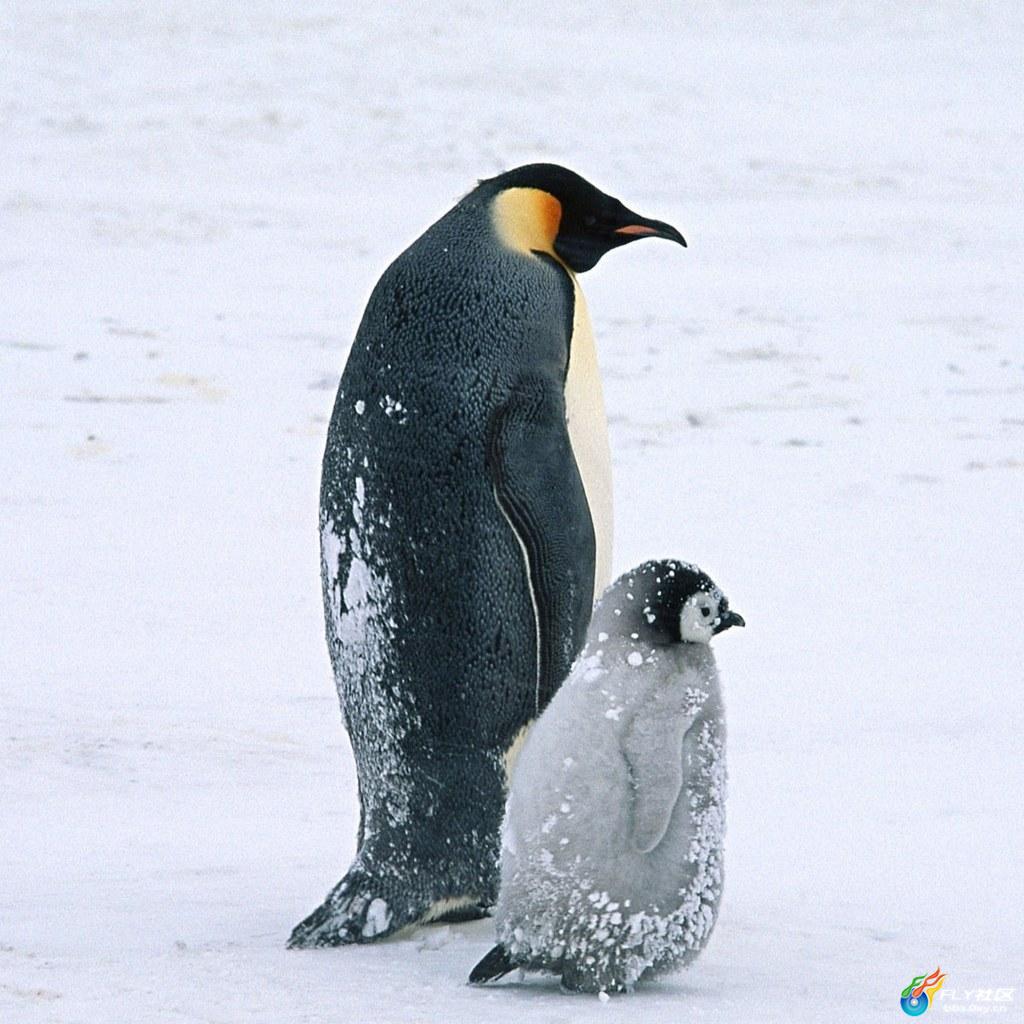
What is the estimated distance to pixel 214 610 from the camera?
20.1 ft

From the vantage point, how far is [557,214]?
3.67 m

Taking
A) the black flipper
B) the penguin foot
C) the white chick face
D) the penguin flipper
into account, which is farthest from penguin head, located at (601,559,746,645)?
the penguin foot

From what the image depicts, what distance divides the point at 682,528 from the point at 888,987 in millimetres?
4551

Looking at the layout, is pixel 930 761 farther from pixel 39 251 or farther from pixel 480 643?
pixel 39 251

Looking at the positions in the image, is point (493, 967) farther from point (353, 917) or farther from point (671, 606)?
point (671, 606)

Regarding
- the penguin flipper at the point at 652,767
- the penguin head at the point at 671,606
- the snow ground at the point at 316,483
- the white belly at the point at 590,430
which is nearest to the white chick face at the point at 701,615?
the penguin head at the point at 671,606

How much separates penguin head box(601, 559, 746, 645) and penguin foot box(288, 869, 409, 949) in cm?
73

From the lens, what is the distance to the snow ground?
131 inches

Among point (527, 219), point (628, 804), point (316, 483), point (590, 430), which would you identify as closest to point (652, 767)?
point (628, 804)

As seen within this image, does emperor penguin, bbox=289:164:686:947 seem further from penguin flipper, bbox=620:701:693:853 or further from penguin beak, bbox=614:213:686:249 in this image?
penguin flipper, bbox=620:701:693:853

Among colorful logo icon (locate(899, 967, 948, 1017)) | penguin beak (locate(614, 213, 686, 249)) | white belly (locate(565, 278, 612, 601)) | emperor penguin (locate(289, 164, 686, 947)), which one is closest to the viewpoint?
colorful logo icon (locate(899, 967, 948, 1017))

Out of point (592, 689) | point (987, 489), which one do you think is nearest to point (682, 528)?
point (987, 489)

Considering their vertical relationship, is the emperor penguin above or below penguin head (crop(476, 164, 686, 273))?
below

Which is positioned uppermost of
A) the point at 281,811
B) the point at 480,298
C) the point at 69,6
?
the point at 69,6
